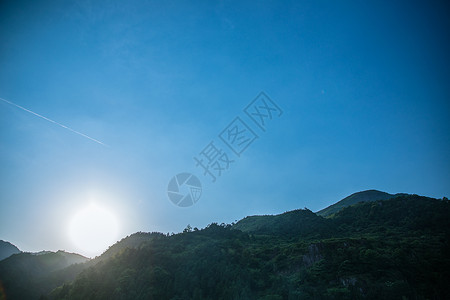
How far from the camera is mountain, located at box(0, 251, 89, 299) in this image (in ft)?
132

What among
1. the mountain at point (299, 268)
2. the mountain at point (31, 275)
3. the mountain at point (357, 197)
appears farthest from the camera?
the mountain at point (357, 197)

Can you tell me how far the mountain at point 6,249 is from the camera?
302 ft

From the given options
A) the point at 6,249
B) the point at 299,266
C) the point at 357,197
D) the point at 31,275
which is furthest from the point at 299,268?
the point at 6,249

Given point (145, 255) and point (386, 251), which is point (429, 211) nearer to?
point (386, 251)

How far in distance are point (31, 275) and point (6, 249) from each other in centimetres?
6576

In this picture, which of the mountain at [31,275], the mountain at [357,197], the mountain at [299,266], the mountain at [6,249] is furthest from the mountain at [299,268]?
the mountain at [6,249]

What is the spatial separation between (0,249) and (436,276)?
141 metres

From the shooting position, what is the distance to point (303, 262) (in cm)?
2573

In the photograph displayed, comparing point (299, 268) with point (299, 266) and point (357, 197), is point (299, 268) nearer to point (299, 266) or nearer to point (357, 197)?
point (299, 266)

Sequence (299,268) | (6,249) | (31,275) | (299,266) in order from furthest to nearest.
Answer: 1. (6,249)
2. (31,275)
3. (299,266)
4. (299,268)

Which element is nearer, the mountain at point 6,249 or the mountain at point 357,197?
the mountain at point 357,197

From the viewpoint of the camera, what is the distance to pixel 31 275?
5344 centimetres

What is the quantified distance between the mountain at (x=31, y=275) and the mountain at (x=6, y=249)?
4624 cm

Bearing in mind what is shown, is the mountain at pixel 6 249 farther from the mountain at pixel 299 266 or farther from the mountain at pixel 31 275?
the mountain at pixel 299 266
